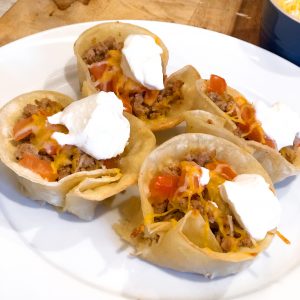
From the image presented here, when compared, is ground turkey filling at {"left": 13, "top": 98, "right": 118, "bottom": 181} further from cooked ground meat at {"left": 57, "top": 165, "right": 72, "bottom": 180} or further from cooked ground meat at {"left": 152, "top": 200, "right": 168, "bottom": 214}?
cooked ground meat at {"left": 152, "top": 200, "right": 168, "bottom": 214}

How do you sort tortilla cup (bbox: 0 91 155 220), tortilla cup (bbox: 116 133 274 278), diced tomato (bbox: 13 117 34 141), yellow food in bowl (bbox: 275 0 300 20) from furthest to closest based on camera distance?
yellow food in bowl (bbox: 275 0 300 20)
diced tomato (bbox: 13 117 34 141)
tortilla cup (bbox: 0 91 155 220)
tortilla cup (bbox: 116 133 274 278)

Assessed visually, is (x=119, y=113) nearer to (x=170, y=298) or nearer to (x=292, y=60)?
(x=170, y=298)

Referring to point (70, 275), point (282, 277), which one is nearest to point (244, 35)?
point (282, 277)

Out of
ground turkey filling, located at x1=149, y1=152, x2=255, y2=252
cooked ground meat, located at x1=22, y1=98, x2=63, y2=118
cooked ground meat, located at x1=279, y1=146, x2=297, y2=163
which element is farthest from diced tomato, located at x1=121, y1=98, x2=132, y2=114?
cooked ground meat, located at x1=279, y1=146, x2=297, y2=163

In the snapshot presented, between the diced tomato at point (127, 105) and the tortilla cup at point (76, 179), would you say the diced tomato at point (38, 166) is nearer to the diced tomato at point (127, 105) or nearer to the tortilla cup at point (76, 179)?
the tortilla cup at point (76, 179)

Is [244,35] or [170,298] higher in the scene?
[244,35]

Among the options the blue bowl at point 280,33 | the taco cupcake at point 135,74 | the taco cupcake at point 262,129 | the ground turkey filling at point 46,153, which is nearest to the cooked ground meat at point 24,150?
the ground turkey filling at point 46,153
